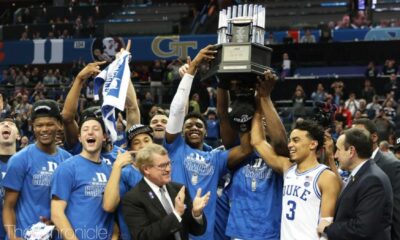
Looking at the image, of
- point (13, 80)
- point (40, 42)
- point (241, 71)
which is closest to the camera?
point (241, 71)

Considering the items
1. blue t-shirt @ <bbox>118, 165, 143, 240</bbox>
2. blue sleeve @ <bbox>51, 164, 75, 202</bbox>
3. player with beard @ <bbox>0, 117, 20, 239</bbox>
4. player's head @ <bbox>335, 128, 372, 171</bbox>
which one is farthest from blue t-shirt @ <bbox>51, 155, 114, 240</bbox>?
player's head @ <bbox>335, 128, 372, 171</bbox>

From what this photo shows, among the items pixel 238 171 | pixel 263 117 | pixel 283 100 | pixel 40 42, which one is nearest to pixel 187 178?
pixel 238 171

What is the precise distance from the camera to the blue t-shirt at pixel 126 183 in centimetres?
495

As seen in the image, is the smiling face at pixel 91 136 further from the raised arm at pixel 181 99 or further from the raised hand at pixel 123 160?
the raised arm at pixel 181 99

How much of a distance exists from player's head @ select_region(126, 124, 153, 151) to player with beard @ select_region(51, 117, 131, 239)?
1.15ft

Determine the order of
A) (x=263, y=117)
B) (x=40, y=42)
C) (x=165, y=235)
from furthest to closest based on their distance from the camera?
1. (x=40, y=42)
2. (x=263, y=117)
3. (x=165, y=235)

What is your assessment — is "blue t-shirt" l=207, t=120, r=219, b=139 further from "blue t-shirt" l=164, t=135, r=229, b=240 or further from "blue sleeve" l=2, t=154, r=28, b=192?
"blue sleeve" l=2, t=154, r=28, b=192

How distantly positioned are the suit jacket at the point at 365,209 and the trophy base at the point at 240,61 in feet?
3.50

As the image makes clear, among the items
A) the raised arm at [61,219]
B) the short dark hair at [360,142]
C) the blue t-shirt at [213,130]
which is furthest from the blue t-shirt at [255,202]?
the blue t-shirt at [213,130]

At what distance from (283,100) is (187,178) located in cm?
1217

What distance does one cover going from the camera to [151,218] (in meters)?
4.51

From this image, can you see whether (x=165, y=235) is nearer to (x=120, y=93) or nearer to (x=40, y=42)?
(x=120, y=93)

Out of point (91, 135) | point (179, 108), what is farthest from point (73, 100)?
point (179, 108)

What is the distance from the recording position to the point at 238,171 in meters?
5.43
